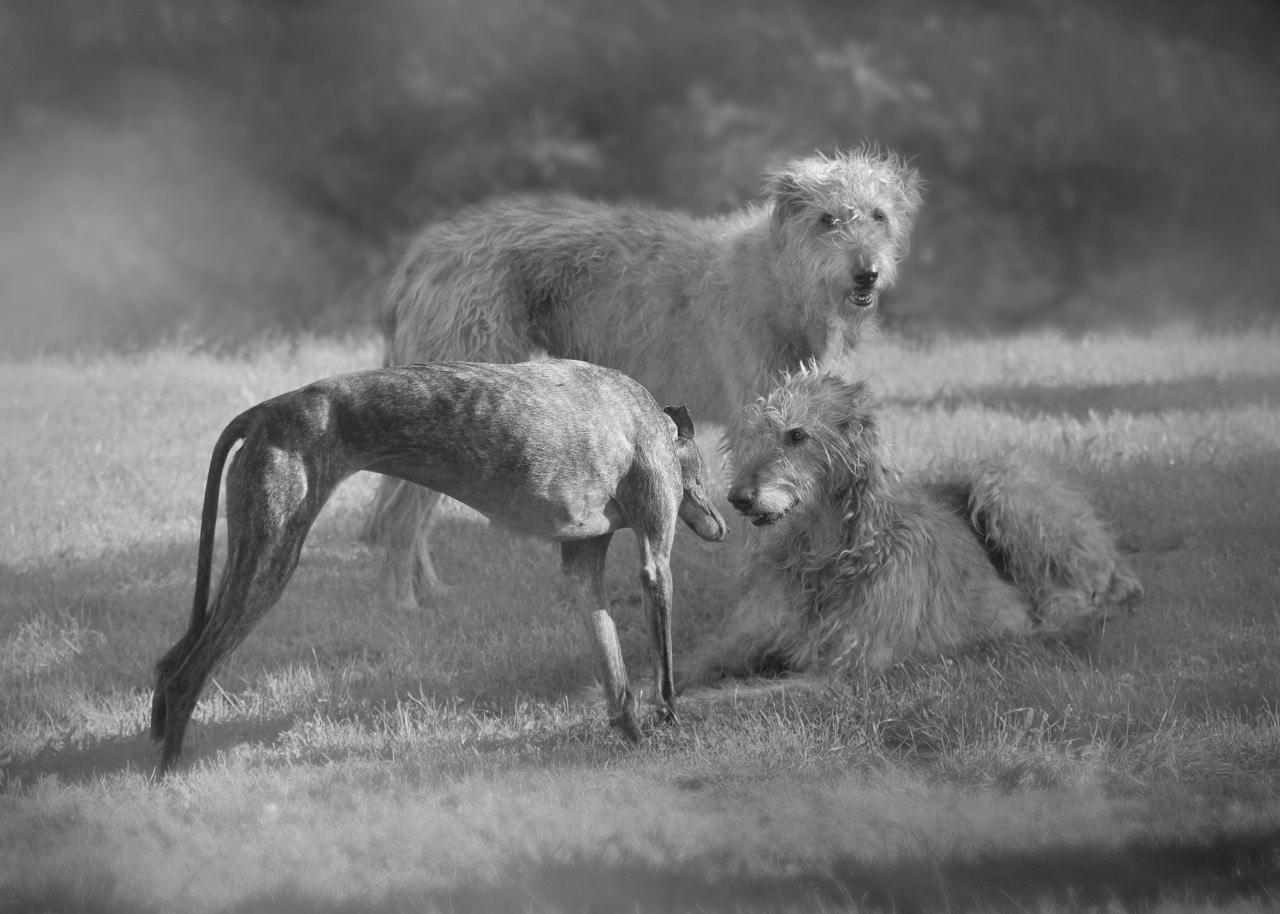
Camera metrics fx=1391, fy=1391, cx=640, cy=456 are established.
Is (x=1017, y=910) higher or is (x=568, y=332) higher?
(x=568, y=332)

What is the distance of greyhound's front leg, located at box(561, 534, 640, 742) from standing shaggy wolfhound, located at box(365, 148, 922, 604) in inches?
73.7

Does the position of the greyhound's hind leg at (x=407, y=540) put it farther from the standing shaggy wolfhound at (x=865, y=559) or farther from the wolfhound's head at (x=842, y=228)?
the wolfhound's head at (x=842, y=228)

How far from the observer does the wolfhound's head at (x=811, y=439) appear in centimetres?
418

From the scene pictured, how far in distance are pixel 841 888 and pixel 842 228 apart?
3043mm

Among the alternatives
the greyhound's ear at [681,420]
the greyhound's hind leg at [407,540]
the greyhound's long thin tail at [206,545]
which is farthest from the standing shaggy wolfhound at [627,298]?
the greyhound's long thin tail at [206,545]

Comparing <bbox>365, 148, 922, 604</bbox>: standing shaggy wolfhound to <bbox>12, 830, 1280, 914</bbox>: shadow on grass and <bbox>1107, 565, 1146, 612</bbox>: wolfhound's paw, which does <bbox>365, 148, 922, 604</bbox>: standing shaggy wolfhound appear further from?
<bbox>12, 830, 1280, 914</bbox>: shadow on grass

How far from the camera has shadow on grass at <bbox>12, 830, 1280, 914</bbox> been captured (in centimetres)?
238

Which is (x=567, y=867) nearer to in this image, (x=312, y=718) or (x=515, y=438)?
(x=515, y=438)

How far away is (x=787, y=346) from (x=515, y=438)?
2.58 metres

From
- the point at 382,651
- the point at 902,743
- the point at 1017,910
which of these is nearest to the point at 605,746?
the point at 902,743

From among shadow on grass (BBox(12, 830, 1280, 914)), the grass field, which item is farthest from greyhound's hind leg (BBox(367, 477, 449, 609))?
shadow on grass (BBox(12, 830, 1280, 914))

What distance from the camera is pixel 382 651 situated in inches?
196

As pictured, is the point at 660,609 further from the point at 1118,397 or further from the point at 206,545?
the point at 1118,397

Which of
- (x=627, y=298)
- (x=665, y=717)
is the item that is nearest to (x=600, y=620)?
(x=665, y=717)
